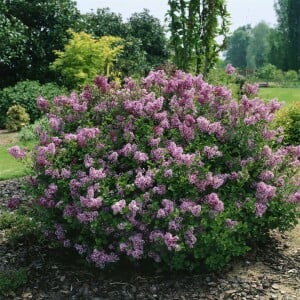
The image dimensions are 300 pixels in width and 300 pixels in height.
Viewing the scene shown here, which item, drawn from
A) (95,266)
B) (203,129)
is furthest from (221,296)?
(203,129)

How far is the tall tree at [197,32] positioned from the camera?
825cm

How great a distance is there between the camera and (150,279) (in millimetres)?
3973

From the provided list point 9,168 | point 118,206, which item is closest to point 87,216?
point 118,206

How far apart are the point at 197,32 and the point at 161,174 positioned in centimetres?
518

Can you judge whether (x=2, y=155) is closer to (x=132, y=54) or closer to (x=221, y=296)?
(x=221, y=296)

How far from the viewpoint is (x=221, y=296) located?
373 centimetres

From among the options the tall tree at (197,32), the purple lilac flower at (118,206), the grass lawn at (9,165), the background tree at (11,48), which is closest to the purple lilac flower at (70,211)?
the purple lilac flower at (118,206)

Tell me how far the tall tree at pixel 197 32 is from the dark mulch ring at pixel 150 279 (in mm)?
4660

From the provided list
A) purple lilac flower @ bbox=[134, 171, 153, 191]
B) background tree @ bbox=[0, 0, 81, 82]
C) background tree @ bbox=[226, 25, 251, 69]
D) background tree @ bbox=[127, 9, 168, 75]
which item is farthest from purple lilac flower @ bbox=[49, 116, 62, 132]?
background tree @ bbox=[226, 25, 251, 69]

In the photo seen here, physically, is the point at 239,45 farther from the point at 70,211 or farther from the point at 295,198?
the point at 70,211

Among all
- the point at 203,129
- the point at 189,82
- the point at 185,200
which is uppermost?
the point at 189,82

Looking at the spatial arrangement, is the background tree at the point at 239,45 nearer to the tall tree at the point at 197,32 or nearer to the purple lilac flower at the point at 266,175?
the tall tree at the point at 197,32

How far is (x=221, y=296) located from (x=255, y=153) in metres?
1.18

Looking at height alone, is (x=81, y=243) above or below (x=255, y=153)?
below
